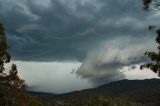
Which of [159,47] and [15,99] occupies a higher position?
[159,47]

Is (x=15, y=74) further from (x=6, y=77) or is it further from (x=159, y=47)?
(x=159, y=47)

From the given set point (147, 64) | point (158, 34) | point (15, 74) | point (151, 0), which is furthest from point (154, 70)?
point (15, 74)

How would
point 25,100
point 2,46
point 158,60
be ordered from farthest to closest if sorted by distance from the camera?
point 25,100 → point 2,46 → point 158,60

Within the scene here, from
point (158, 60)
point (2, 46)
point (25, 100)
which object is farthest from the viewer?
point (25, 100)

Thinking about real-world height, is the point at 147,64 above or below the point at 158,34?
below

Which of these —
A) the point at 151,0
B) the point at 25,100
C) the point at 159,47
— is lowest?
the point at 25,100

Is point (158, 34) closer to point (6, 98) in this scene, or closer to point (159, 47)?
point (159, 47)

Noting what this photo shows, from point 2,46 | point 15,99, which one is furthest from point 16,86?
point 2,46

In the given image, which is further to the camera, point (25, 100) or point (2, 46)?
point (25, 100)

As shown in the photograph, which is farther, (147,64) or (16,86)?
(16,86)
